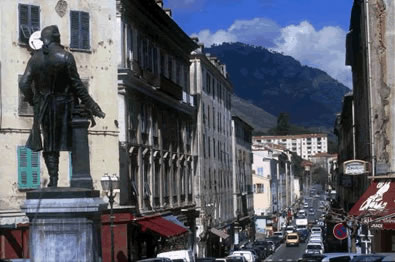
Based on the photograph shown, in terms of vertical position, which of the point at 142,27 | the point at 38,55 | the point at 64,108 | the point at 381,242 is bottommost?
the point at 381,242

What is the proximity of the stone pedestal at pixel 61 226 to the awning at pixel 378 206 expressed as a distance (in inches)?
573

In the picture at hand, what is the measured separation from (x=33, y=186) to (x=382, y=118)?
15.4m

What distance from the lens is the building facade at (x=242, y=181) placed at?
3410 inches

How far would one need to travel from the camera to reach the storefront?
29.9 m

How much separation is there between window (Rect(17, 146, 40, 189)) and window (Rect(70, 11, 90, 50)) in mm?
5122

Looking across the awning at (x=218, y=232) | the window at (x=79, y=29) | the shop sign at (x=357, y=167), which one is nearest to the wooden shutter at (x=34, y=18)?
the window at (x=79, y=29)

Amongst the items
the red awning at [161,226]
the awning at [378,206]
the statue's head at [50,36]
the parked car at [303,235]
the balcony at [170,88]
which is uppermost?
the balcony at [170,88]

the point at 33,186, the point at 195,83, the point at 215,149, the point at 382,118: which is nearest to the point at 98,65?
the point at 33,186

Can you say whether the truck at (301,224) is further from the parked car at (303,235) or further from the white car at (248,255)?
the white car at (248,255)

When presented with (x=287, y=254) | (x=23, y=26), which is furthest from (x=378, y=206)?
(x=287, y=254)

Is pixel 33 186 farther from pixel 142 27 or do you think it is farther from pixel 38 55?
pixel 38 55

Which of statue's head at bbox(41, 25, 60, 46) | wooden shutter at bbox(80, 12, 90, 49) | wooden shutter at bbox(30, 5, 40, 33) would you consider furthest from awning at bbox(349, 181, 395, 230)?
wooden shutter at bbox(30, 5, 40, 33)

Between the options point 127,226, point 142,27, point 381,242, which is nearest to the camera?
point 381,242

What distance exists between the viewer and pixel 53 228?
15023 mm
